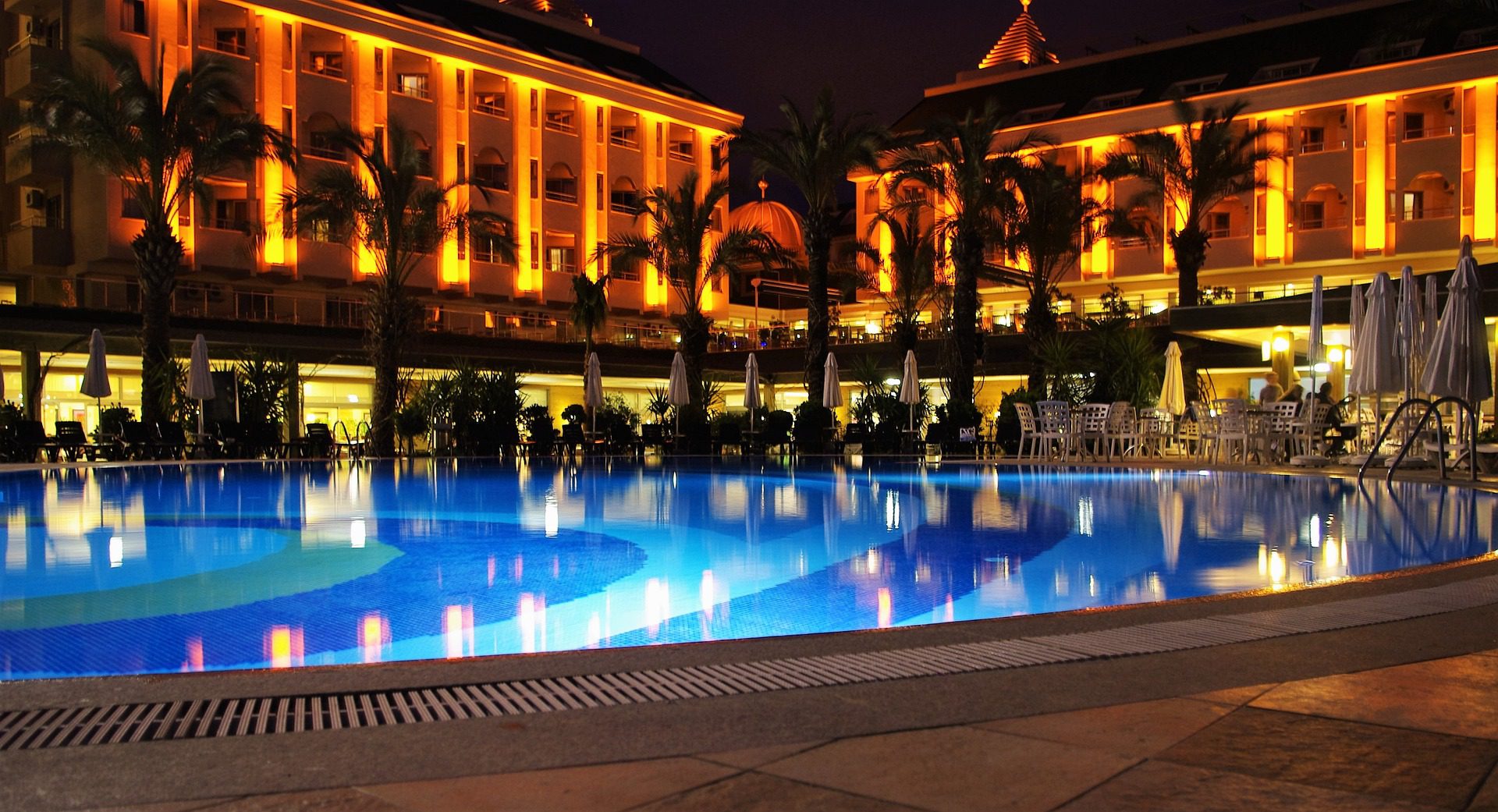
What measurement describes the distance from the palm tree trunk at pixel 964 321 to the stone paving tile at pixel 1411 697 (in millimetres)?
24301

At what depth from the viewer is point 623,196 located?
167ft

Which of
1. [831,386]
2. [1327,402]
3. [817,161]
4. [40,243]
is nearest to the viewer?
[1327,402]

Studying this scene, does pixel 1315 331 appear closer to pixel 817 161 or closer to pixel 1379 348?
pixel 1379 348

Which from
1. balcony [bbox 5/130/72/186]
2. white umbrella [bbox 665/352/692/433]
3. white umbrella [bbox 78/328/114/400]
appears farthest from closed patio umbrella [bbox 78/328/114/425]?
balcony [bbox 5/130/72/186]

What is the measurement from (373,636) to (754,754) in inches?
133

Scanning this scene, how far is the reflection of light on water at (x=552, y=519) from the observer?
9.84 m

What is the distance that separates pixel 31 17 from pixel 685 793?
142 ft

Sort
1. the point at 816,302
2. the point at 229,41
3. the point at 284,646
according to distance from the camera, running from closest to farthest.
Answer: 1. the point at 284,646
2. the point at 816,302
3. the point at 229,41

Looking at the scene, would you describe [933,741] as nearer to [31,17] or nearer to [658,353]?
[658,353]

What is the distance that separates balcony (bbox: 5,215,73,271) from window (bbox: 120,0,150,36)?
6.22 metres

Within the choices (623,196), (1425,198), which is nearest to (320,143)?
(623,196)

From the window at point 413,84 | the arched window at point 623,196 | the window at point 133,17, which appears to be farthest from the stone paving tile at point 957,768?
the arched window at point 623,196

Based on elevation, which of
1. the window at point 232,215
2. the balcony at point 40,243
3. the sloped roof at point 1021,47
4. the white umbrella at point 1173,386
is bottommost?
the white umbrella at point 1173,386

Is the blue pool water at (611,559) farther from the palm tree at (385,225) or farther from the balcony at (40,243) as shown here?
the balcony at (40,243)
